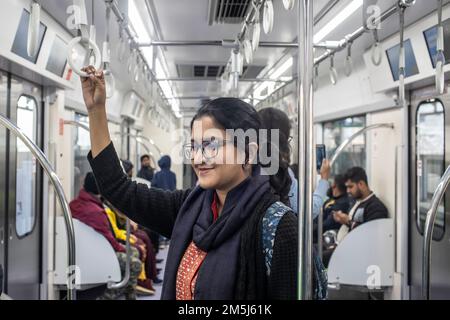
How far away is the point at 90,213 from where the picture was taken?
3465mm

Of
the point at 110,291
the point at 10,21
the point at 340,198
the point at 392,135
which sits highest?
the point at 10,21

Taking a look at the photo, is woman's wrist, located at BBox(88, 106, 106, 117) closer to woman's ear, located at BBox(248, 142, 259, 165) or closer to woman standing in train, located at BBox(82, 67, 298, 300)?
woman standing in train, located at BBox(82, 67, 298, 300)

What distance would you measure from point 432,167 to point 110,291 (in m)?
2.87

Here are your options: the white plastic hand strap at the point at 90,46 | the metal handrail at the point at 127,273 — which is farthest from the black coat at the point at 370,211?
the white plastic hand strap at the point at 90,46

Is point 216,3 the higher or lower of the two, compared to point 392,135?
higher

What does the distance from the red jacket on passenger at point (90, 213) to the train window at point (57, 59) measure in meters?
1.00

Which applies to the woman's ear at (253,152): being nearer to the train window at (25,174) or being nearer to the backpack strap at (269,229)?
the backpack strap at (269,229)

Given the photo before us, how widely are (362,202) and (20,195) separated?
287cm

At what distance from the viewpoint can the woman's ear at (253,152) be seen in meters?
1.14

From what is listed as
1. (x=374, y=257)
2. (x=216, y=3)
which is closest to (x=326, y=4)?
(x=216, y=3)

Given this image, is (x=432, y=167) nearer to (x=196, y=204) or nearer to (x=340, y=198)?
(x=340, y=198)

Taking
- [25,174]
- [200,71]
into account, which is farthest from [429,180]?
[25,174]

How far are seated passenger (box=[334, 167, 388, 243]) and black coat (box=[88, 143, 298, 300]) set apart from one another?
118 inches

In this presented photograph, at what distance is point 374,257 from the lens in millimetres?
3654
